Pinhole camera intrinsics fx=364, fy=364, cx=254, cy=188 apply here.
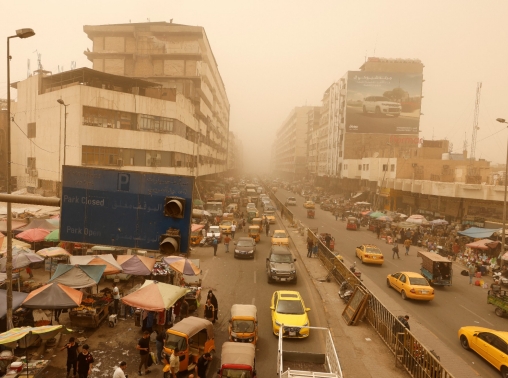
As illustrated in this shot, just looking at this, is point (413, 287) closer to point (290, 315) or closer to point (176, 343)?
point (290, 315)

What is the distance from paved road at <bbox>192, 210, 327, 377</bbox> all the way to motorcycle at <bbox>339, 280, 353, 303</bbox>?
135 cm

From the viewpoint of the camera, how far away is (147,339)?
11805 mm

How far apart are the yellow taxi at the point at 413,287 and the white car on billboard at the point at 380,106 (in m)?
70.8

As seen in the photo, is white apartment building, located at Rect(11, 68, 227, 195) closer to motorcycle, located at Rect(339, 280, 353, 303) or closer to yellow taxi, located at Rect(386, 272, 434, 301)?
motorcycle, located at Rect(339, 280, 353, 303)

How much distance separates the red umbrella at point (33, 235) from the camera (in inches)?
890

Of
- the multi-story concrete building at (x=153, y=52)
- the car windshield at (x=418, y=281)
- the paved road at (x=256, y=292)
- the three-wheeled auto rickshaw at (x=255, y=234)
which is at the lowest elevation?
the paved road at (x=256, y=292)

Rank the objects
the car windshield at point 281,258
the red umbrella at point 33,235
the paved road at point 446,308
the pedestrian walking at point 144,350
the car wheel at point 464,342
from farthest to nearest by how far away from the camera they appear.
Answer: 1. the car windshield at point 281,258
2. the red umbrella at point 33,235
3. the paved road at point 446,308
4. the car wheel at point 464,342
5. the pedestrian walking at point 144,350

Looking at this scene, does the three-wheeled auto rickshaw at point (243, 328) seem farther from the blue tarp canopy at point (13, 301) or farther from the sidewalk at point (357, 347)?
the blue tarp canopy at point (13, 301)

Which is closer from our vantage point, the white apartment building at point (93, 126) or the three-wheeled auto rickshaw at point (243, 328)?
the three-wheeled auto rickshaw at point (243, 328)

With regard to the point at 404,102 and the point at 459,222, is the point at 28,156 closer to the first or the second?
the point at 459,222

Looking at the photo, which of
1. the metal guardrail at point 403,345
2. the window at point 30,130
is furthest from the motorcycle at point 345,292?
the window at point 30,130

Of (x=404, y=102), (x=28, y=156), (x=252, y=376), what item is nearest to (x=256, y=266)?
(x=252, y=376)

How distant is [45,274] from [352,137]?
73899 millimetres

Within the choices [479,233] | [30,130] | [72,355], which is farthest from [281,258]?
[30,130]
